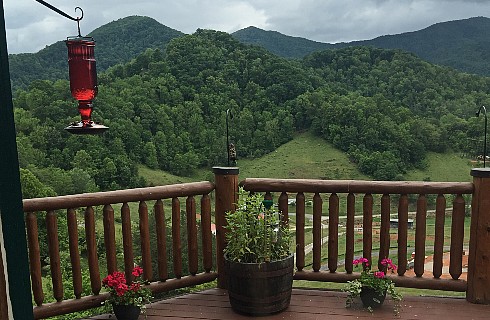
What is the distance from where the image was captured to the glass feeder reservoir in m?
1.75

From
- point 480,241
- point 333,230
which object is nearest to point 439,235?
point 480,241

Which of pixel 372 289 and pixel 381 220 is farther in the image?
pixel 381 220

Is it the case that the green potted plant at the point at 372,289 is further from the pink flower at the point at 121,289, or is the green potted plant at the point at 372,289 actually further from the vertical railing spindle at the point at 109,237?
the vertical railing spindle at the point at 109,237

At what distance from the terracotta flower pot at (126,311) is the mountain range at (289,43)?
1133 centimetres

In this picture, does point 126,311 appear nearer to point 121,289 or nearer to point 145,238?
point 121,289

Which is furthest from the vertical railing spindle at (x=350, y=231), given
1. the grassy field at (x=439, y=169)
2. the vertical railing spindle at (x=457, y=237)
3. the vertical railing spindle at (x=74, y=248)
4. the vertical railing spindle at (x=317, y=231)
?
the grassy field at (x=439, y=169)

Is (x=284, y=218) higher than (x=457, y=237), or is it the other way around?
(x=284, y=218)

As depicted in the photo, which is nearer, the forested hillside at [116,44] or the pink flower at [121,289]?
the pink flower at [121,289]

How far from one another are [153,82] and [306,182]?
16.1m

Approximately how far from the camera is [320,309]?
2959mm

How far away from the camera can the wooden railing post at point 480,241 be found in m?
2.89

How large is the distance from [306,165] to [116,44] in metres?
10.6

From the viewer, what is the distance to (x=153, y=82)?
18344 mm

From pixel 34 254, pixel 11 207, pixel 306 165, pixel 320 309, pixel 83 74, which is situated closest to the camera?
pixel 11 207
